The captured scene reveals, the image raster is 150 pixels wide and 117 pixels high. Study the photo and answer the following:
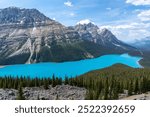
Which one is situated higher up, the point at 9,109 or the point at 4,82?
the point at 9,109

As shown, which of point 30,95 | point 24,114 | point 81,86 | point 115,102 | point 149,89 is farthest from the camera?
point 81,86

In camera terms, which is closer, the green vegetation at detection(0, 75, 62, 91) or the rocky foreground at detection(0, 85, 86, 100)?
the rocky foreground at detection(0, 85, 86, 100)

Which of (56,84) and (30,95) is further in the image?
(56,84)

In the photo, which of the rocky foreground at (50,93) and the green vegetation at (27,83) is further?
the green vegetation at (27,83)

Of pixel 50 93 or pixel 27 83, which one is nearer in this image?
pixel 50 93

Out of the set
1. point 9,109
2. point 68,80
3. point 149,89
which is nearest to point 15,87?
point 68,80

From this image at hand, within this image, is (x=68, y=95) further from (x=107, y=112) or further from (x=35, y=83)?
(x=107, y=112)

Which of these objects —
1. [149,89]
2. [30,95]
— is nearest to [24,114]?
[30,95]

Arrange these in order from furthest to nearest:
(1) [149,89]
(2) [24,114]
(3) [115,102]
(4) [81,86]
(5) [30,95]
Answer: (4) [81,86] → (1) [149,89] → (5) [30,95] → (3) [115,102] → (2) [24,114]

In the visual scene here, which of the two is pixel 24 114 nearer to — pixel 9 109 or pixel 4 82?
pixel 9 109

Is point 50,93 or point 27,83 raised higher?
point 27,83
